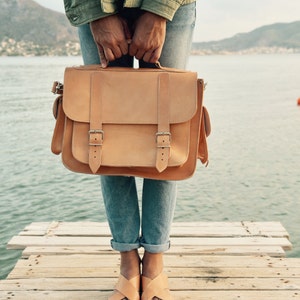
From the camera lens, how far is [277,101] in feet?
84.8

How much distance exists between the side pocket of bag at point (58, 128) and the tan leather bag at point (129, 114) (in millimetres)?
37

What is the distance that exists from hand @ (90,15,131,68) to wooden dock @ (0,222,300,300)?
3.93 ft

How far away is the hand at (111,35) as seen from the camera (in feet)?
5.92

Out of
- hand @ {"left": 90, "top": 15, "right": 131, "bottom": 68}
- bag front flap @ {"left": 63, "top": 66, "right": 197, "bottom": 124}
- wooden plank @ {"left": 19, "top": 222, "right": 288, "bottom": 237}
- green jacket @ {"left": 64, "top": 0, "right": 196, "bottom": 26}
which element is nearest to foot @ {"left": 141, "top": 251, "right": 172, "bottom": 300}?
bag front flap @ {"left": 63, "top": 66, "right": 197, "bottom": 124}

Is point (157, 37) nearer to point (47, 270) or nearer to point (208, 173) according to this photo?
point (47, 270)

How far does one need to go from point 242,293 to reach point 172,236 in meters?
1.04

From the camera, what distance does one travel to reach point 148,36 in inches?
71.2

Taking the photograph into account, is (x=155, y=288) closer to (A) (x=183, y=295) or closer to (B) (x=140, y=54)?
(A) (x=183, y=295)

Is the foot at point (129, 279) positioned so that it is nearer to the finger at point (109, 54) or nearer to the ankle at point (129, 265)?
the ankle at point (129, 265)

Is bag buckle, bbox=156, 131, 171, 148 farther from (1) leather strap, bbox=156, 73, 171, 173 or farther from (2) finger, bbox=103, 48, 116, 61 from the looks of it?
(2) finger, bbox=103, 48, 116, 61

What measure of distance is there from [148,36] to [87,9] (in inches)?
9.7

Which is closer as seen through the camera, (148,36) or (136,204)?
(148,36)

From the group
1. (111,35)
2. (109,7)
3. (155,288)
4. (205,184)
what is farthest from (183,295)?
(205,184)

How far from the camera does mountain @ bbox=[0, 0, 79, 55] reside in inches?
4392
